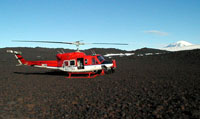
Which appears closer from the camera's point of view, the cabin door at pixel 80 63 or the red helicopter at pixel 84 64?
the red helicopter at pixel 84 64

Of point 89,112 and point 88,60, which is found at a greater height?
point 88,60

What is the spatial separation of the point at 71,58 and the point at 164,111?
1249 cm

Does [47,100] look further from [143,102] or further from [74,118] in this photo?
[143,102]

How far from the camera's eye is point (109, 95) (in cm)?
974

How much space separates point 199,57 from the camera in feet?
101

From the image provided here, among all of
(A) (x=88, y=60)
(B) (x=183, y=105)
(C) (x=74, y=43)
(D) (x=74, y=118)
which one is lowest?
(D) (x=74, y=118)

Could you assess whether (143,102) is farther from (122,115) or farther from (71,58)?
(71,58)

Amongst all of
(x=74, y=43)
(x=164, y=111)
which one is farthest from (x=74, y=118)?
(x=74, y=43)

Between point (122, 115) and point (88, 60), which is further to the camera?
point (88, 60)

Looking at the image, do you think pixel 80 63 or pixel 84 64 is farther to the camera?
pixel 80 63

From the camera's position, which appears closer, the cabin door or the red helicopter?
the red helicopter

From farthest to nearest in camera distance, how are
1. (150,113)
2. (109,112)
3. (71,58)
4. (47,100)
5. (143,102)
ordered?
(71,58) < (47,100) < (143,102) < (109,112) < (150,113)

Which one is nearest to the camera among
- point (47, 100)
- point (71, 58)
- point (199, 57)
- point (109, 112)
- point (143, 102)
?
point (109, 112)

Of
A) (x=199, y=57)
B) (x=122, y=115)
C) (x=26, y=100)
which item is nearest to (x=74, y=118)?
(x=122, y=115)
